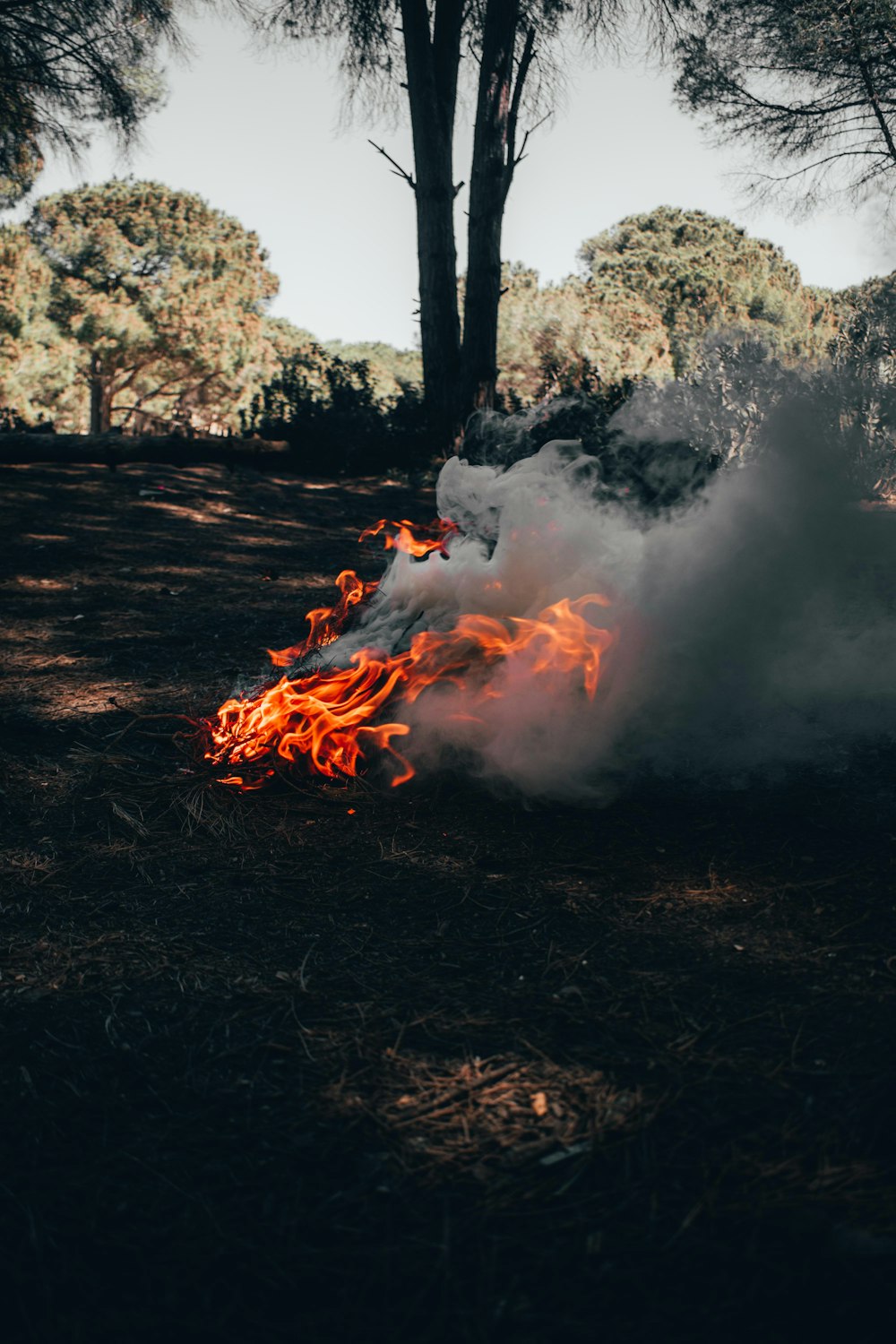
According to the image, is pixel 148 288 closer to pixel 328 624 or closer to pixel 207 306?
pixel 207 306

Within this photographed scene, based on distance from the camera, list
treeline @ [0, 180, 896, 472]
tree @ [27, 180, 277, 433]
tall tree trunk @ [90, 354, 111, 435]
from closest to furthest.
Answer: treeline @ [0, 180, 896, 472] → tree @ [27, 180, 277, 433] → tall tree trunk @ [90, 354, 111, 435]

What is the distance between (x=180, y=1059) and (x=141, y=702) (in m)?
2.49

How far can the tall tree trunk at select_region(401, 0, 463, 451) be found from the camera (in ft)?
32.4

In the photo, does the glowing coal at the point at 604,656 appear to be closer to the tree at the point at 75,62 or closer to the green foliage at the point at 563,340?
the tree at the point at 75,62

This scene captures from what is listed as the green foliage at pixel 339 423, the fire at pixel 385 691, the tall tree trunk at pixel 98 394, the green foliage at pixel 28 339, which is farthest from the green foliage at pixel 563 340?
the tall tree trunk at pixel 98 394

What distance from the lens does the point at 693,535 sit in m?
3.69

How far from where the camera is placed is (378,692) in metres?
3.52

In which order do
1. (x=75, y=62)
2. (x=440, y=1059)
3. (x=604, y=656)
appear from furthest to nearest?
(x=75, y=62) → (x=604, y=656) → (x=440, y=1059)

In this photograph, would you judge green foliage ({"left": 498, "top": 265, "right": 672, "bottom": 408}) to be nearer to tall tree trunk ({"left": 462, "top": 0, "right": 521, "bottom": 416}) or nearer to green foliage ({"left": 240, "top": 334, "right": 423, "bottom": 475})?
green foliage ({"left": 240, "top": 334, "right": 423, "bottom": 475})

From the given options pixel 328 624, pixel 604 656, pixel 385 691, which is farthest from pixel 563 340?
pixel 385 691

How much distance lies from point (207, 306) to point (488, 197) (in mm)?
26682

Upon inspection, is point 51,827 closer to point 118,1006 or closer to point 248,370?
point 118,1006

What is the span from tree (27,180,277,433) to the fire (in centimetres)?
3124

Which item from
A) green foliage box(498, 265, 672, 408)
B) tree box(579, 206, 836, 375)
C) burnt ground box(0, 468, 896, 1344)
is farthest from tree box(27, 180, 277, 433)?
burnt ground box(0, 468, 896, 1344)
